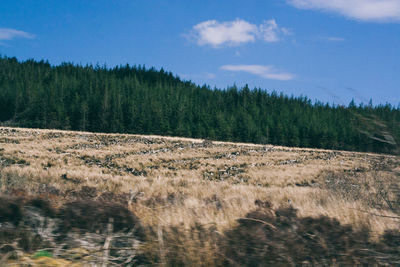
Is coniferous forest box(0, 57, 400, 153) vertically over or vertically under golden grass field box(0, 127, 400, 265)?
over

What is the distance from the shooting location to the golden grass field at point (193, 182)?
4.34 m

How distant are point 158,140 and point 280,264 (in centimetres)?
4851

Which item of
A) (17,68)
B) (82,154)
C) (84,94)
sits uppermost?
(17,68)

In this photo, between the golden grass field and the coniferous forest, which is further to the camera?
the coniferous forest

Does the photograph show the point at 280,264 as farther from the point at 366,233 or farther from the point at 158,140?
the point at 158,140

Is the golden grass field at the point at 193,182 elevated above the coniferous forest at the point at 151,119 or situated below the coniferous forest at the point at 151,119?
below

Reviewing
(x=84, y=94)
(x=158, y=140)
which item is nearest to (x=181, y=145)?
(x=158, y=140)

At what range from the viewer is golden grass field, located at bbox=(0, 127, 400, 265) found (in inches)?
171

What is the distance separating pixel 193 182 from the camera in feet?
55.4

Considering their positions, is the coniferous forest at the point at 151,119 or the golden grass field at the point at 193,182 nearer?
the golden grass field at the point at 193,182

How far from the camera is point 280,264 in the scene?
2.92m

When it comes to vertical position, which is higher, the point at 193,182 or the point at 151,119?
the point at 151,119

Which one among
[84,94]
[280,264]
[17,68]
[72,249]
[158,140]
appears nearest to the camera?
[280,264]

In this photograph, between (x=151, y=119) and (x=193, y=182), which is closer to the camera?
(x=193, y=182)
